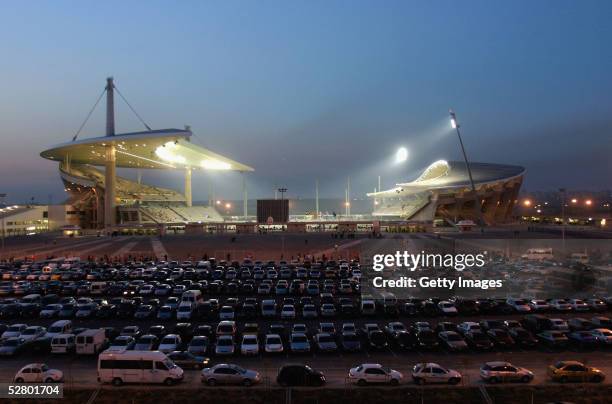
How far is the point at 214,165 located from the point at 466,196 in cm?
2500

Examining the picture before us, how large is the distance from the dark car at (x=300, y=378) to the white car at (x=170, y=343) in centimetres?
264

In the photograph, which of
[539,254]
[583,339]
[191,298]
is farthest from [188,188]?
[583,339]

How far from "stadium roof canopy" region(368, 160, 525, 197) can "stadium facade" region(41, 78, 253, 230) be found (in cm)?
1794

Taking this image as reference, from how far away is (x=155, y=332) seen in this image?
9547 mm

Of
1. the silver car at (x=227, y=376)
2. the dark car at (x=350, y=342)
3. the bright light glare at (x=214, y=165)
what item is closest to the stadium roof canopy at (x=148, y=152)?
the bright light glare at (x=214, y=165)

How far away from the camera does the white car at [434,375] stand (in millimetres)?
6891

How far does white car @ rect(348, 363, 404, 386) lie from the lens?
686cm

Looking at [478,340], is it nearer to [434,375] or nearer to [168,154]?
[434,375]

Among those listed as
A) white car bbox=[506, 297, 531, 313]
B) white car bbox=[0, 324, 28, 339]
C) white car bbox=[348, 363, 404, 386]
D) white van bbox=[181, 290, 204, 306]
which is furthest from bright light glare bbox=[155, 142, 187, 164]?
white car bbox=[348, 363, 404, 386]

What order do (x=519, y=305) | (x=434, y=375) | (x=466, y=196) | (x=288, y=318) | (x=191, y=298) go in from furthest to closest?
(x=466, y=196), (x=191, y=298), (x=519, y=305), (x=288, y=318), (x=434, y=375)

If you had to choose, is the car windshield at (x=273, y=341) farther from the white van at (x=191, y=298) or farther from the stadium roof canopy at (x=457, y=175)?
the stadium roof canopy at (x=457, y=175)

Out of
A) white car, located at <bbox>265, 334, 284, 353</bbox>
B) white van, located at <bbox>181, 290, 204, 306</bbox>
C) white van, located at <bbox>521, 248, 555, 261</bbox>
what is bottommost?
white car, located at <bbox>265, 334, 284, 353</bbox>

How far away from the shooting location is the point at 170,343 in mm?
8633

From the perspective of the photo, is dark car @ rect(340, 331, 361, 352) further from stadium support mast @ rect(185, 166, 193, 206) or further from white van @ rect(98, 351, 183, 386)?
stadium support mast @ rect(185, 166, 193, 206)
